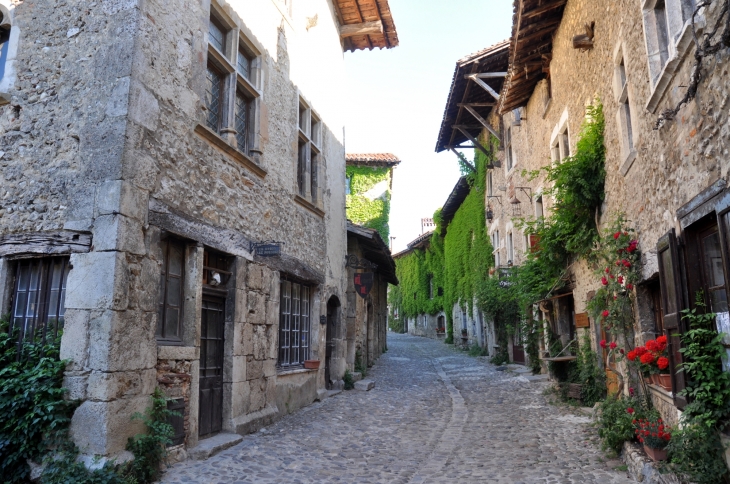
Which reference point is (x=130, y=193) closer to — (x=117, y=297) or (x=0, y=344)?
(x=117, y=297)

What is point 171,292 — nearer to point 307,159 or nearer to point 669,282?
point 307,159

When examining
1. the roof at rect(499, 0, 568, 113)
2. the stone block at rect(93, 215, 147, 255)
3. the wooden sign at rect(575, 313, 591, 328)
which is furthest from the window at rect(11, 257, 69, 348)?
the roof at rect(499, 0, 568, 113)

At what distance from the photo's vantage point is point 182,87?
581cm

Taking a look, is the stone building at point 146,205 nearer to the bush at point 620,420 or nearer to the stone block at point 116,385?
the stone block at point 116,385

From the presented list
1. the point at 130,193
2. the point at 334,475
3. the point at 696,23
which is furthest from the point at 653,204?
the point at 130,193

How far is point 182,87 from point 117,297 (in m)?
2.42

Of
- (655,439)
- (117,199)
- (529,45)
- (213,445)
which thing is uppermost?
(529,45)

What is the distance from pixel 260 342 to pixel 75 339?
2.96 meters

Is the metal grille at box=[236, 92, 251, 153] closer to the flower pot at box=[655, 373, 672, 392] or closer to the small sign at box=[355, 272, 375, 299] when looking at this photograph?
the small sign at box=[355, 272, 375, 299]

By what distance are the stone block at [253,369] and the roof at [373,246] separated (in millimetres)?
5288

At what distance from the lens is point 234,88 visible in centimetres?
697

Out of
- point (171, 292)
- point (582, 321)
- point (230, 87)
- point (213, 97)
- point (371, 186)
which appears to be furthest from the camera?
point (371, 186)

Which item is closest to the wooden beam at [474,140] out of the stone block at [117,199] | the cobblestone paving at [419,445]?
the cobblestone paving at [419,445]

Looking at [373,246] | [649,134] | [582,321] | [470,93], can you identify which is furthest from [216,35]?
[470,93]
